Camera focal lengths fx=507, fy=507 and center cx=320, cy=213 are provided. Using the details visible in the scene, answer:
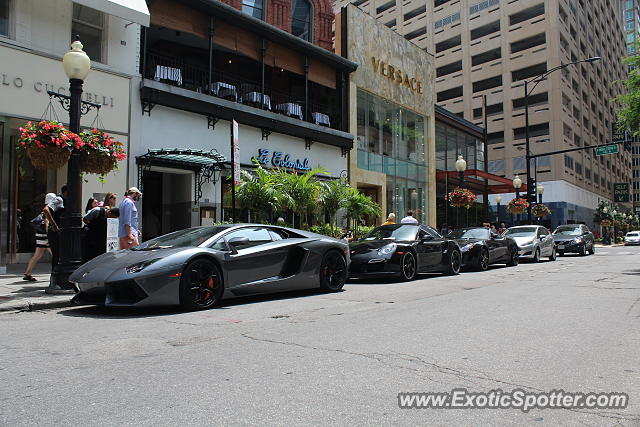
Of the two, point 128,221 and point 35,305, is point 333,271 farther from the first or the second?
point 35,305

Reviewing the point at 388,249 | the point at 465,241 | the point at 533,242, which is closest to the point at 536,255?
the point at 533,242

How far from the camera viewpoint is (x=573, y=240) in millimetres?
24172

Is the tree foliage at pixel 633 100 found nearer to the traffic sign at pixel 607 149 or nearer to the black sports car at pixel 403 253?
the black sports car at pixel 403 253

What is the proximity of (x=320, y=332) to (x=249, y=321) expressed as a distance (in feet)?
3.64

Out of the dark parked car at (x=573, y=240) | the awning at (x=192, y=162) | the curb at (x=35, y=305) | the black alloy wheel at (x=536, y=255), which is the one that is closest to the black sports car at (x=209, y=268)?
the curb at (x=35, y=305)

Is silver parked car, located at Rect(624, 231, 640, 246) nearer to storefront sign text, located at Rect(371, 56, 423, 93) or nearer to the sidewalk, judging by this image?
storefront sign text, located at Rect(371, 56, 423, 93)

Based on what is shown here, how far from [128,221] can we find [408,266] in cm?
602

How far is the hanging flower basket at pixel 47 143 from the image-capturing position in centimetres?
828

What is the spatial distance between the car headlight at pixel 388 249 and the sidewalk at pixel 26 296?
6170 mm

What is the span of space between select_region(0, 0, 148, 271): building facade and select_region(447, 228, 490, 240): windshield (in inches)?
393

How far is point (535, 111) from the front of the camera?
53438mm

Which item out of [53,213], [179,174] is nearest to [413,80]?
[179,174]

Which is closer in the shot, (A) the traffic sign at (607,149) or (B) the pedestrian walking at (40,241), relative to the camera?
(B) the pedestrian walking at (40,241)

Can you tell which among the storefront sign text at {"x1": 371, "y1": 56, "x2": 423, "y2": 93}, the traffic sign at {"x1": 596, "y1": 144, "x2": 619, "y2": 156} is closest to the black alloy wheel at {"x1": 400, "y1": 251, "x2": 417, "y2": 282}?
the storefront sign text at {"x1": 371, "y1": 56, "x2": 423, "y2": 93}
